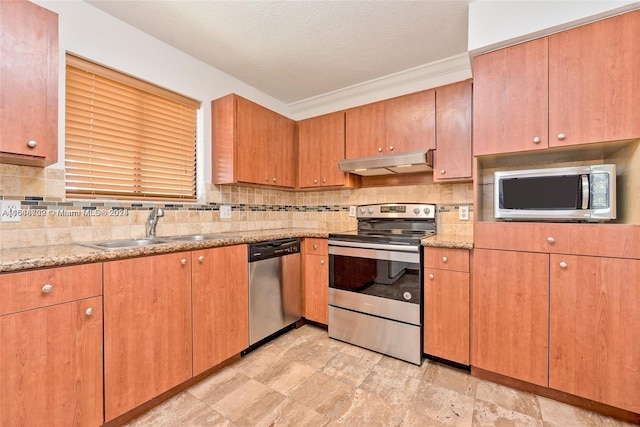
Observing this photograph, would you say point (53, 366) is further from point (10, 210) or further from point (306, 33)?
point (306, 33)

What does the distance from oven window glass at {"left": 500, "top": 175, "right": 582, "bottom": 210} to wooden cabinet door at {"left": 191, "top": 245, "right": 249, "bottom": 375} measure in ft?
6.12

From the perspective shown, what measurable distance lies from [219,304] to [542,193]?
2.21 meters

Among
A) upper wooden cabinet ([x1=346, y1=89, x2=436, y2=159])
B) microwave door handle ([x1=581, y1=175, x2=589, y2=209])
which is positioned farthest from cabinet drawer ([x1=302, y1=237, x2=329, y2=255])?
microwave door handle ([x1=581, y1=175, x2=589, y2=209])

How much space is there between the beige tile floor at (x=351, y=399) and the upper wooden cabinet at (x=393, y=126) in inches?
70.0

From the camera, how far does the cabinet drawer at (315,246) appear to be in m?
2.61

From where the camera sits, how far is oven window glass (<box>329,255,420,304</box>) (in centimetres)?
211

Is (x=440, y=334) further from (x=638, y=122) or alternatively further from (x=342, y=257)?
(x=638, y=122)

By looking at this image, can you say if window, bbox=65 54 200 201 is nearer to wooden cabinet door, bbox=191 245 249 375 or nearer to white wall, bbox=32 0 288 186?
white wall, bbox=32 0 288 186

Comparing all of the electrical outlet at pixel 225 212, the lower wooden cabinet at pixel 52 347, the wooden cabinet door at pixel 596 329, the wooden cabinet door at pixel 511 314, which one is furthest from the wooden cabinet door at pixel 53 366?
the wooden cabinet door at pixel 596 329

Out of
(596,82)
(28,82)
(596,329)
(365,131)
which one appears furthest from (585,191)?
(28,82)

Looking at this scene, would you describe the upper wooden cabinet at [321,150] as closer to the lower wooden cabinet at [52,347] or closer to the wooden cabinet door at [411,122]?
the wooden cabinet door at [411,122]

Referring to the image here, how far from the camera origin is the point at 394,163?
2.36 m

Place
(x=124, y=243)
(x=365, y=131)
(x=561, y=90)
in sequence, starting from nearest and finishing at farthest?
1. (x=561, y=90)
2. (x=124, y=243)
3. (x=365, y=131)

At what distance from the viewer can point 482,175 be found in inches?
91.0
